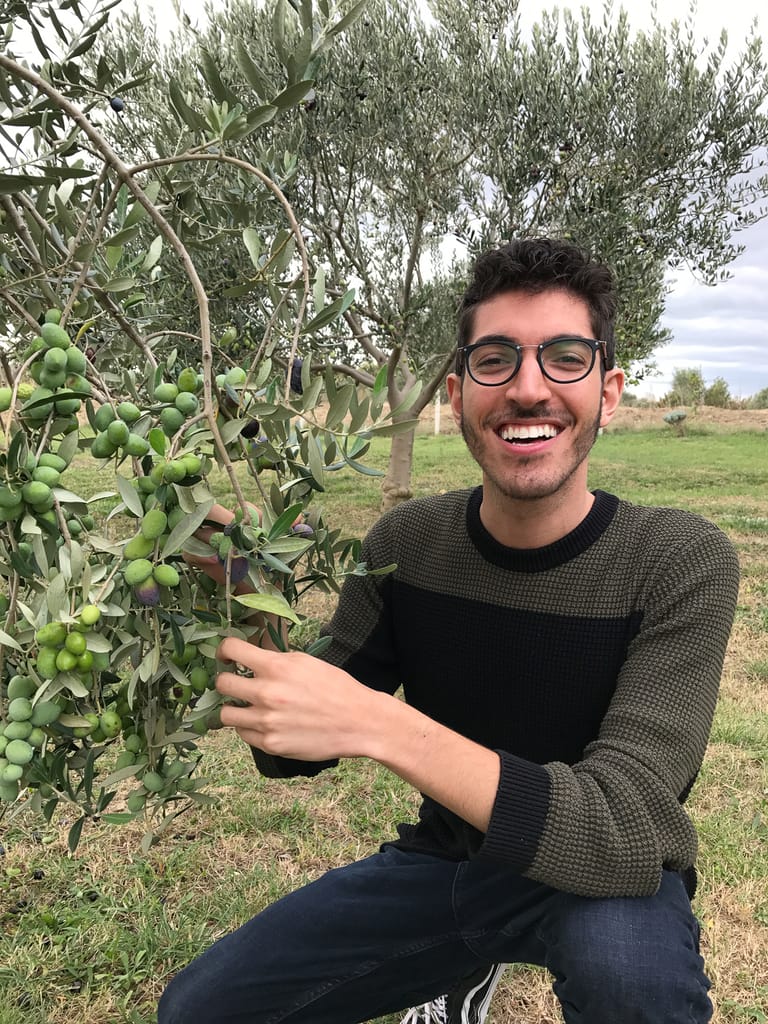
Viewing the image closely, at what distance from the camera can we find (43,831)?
11.8ft

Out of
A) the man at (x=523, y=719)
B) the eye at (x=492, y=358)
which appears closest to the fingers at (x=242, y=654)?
the man at (x=523, y=719)

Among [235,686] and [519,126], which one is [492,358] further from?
[519,126]

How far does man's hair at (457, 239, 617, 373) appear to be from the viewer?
2062mm

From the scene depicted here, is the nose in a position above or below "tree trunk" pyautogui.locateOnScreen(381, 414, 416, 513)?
above

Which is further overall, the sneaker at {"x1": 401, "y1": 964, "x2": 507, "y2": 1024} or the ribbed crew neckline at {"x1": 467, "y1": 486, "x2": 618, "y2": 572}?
the sneaker at {"x1": 401, "y1": 964, "x2": 507, "y2": 1024}

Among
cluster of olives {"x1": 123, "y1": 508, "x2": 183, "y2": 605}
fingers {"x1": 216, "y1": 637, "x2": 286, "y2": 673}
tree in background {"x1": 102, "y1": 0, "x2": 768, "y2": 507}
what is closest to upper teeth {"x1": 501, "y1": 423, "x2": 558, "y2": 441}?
fingers {"x1": 216, "y1": 637, "x2": 286, "y2": 673}

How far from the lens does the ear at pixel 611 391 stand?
222cm

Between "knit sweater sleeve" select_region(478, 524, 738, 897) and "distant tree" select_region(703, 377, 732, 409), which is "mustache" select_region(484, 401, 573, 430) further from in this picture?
"distant tree" select_region(703, 377, 732, 409)

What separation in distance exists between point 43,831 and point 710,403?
3796cm

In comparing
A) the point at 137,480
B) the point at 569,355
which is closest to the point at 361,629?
the point at 569,355

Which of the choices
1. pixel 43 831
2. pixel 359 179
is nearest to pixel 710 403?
pixel 359 179

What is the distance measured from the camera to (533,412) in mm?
1960

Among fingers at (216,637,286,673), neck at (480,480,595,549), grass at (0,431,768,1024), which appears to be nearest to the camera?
fingers at (216,637,286,673)

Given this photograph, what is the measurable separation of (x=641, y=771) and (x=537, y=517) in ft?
2.31
